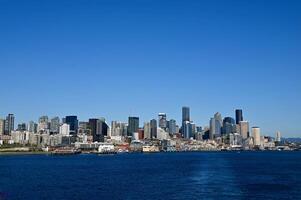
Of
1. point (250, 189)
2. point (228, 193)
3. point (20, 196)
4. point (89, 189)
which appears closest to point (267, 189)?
point (250, 189)

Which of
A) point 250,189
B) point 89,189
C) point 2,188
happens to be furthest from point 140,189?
point 2,188

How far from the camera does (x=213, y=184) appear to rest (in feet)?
228

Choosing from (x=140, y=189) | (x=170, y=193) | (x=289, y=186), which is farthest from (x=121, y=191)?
(x=289, y=186)

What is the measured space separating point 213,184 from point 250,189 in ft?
24.3

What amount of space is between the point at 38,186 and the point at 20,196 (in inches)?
452

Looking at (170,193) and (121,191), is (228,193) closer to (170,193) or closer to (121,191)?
(170,193)

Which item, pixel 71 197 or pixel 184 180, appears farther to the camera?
pixel 184 180

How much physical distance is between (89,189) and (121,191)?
5.63 metres

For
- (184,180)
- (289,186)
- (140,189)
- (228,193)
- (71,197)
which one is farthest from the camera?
(184,180)

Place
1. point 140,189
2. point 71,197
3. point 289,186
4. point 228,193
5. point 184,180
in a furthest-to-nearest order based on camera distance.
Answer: point 184,180 → point 289,186 → point 140,189 → point 228,193 → point 71,197

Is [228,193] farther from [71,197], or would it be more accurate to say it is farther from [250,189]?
[71,197]

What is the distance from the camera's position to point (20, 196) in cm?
5697

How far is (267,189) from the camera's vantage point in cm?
6406

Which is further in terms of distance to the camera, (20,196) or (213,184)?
(213,184)
